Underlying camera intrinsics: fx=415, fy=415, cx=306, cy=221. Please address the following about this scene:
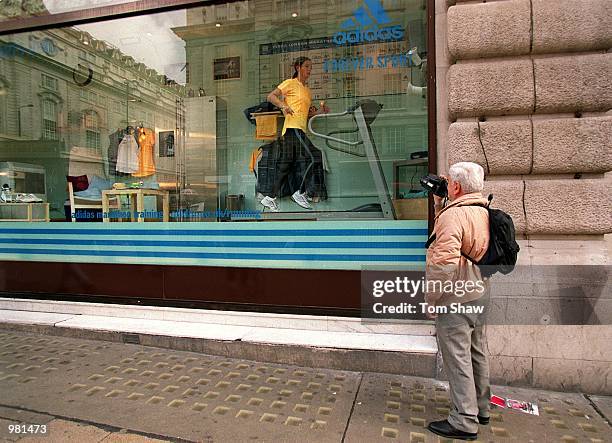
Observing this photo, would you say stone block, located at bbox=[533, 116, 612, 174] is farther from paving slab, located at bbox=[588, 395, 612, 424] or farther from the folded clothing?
the folded clothing

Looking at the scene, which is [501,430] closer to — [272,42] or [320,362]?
[320,362]

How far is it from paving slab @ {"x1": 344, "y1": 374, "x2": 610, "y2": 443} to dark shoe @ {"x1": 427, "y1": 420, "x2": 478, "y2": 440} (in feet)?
0.14

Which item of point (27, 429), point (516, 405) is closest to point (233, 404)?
point (27, 429)

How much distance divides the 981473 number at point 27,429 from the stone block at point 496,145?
376 cm

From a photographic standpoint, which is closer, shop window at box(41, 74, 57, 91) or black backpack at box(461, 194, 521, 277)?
black backpack at box(461, 194, 521, 277)

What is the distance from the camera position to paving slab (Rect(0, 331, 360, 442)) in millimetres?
2877

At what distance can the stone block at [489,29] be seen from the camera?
11.6 ft

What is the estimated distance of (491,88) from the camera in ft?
11.8

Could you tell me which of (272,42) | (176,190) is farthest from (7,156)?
(272,42)

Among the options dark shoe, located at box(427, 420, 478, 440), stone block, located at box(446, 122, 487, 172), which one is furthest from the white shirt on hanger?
dark shoe, located at box(427, 420, 478, 440)

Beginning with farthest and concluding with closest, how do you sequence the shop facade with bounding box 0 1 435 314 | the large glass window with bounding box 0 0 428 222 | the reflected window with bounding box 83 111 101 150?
the reflected window with bounding box 83 111 101 150 < the large glass window with bounding box 0 0 428 222 < the shop facade with bounding box 0 1 435 314

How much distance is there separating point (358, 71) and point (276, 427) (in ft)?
13.2

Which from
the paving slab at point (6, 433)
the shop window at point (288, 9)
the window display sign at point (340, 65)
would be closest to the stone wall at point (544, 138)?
the window display sign at point (340, 65)

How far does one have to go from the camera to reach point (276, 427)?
2.86 meters
